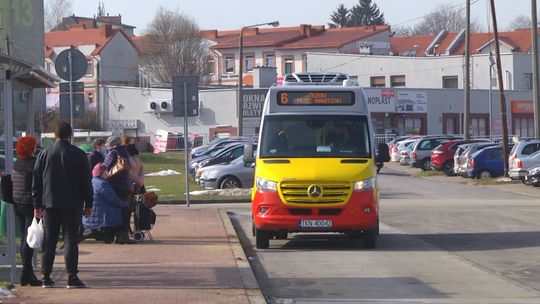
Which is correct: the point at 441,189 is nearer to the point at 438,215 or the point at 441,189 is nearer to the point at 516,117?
the point at 438,215

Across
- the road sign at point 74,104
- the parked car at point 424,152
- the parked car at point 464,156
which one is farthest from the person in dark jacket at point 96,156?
the parked car at point 424,152

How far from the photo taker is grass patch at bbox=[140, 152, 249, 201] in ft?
107

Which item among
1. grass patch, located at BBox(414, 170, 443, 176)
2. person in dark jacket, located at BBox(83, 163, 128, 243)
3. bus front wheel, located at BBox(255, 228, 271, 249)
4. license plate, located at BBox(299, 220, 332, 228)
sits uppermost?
person in dark jacket, located at BBox(83, 163, 128, 243)

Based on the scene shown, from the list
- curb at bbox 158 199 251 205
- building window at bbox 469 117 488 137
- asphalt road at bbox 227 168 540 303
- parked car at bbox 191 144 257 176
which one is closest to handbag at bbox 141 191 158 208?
asphalt road at bbox 227 168 540 303

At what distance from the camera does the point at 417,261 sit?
15664mm

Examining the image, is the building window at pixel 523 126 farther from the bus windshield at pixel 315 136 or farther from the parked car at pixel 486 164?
the bus windshield at pixel 315 136

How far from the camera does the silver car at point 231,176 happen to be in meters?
34.7

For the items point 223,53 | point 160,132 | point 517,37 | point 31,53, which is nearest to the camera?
point 31,53

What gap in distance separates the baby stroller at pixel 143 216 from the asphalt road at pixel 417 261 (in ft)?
6.11

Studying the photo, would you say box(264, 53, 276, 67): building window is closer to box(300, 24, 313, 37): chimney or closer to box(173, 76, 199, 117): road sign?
box(300, 24, 313, 37): chimney

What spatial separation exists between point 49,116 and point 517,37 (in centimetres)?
5430

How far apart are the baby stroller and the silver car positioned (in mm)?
16839

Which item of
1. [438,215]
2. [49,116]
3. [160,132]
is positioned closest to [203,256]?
[438,215]

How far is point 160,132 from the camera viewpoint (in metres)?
78.6
